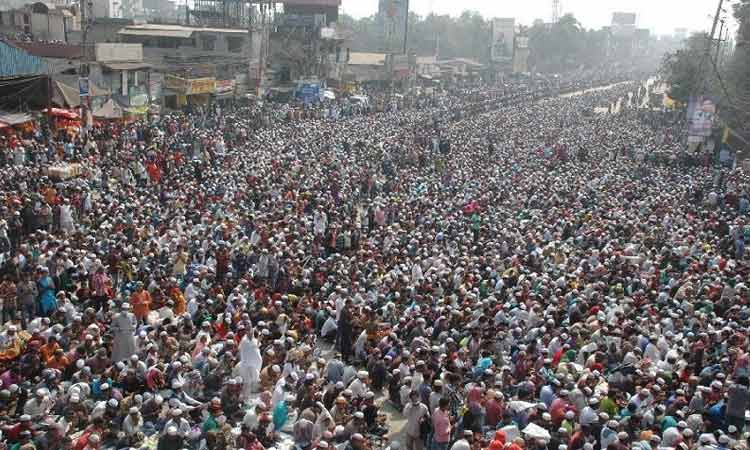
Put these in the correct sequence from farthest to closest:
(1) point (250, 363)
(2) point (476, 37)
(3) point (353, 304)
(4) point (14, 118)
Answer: (2) point (476, 37) < (4) point (14, 118) < (3) point (353, 304) < (1) point (250, 363)

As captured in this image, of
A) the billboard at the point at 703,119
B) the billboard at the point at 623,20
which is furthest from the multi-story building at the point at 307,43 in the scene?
the billboard at the point at 623,20

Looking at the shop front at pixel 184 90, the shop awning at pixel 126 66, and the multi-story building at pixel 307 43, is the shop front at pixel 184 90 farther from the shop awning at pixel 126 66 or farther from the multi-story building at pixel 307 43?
the multi-story building at pixel 307 43

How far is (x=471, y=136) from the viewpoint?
32.1 m

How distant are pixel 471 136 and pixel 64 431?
86.5 feet

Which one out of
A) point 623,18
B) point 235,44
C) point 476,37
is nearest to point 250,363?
point 235,44

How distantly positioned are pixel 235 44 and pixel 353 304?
102 ft

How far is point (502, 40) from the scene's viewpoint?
3194 inches

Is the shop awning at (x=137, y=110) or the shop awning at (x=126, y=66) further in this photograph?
the shop awning at (x=126, y=66)

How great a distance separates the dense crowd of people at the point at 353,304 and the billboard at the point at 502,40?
196ft

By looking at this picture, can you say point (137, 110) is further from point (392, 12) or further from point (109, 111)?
point (392, 12)

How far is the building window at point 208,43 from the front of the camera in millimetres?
37906

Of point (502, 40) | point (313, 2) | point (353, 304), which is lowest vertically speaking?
point (353, 304)

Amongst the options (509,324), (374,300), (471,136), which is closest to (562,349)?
(509,324)

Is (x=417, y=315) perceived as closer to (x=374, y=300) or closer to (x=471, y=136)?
(x=374, y=300)
